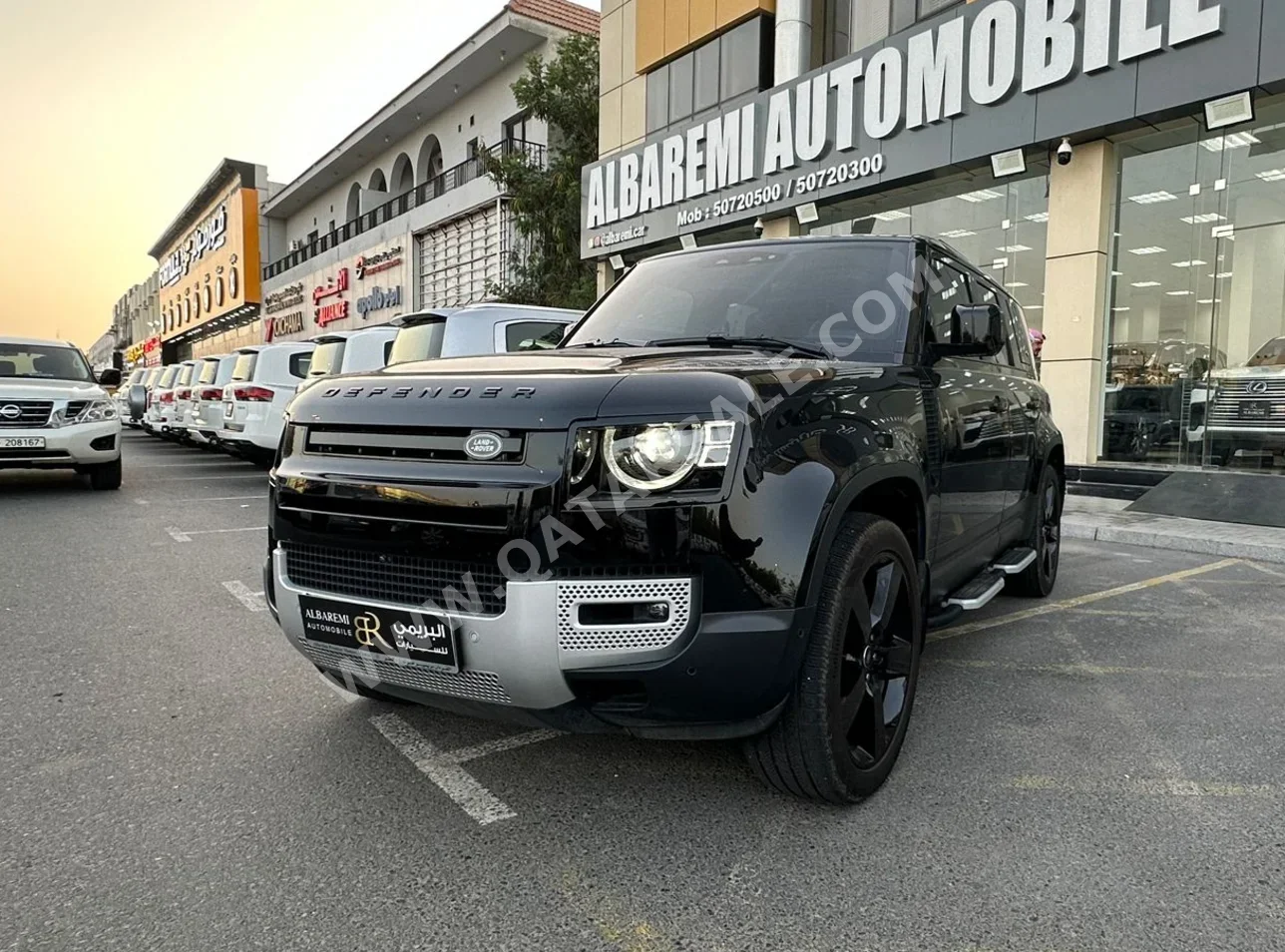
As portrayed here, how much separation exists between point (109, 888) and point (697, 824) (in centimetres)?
150

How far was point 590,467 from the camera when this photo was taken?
221 cm

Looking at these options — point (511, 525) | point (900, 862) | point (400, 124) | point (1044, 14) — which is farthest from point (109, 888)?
point (400, 124)

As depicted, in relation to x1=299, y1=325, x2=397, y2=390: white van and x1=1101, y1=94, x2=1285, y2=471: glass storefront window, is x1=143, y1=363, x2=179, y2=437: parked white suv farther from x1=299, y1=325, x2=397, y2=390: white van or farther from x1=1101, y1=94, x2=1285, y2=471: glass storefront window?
x1=1101, y1=94, x2=1285, y2=471: glass storefront window

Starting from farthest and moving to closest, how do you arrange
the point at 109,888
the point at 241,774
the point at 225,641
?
the point at 225,641, the point at 241,774, the point at 109,888

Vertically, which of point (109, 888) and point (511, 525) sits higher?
point (511, 525)

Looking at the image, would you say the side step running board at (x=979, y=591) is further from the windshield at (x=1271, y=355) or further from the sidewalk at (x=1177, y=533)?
the windshield at (x=1271, y=355)

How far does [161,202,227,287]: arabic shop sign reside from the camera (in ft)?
174

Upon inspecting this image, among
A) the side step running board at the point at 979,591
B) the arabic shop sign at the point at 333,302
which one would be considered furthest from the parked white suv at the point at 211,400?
the arabic shop sign at the point at 333,302

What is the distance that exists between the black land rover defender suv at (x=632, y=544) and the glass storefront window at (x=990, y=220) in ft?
33.7

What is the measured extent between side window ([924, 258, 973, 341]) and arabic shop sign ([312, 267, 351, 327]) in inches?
1333

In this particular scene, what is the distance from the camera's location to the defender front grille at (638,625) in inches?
84.7

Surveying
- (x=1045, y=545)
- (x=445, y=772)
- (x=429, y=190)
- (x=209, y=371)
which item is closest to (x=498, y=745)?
(x=445, y=772)

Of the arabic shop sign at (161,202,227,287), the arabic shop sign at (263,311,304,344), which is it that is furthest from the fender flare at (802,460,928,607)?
the arabic shop sign at (161,202,227,287)

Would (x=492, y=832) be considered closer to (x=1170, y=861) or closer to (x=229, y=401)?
(x=1170, y=861)
